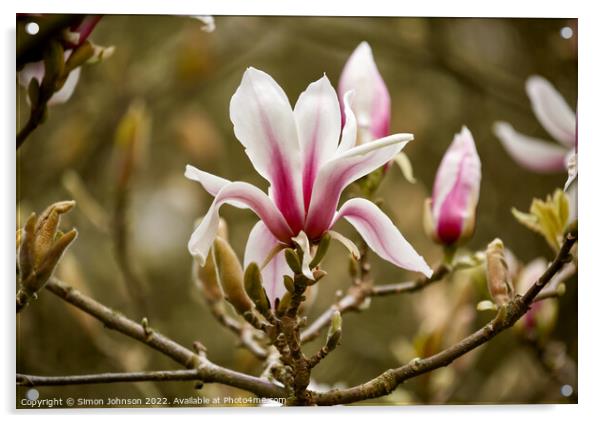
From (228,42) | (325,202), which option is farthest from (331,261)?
(325,202)

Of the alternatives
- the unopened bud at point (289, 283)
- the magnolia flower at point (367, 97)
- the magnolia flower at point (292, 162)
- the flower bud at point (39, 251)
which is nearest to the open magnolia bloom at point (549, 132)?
the magnolia flower at point (367, 97)

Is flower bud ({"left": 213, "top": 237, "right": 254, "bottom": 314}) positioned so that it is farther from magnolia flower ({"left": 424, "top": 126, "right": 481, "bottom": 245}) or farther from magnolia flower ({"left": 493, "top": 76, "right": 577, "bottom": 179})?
magnolia flower ({"left": 493, "top": 76, "right": 577, "bottom": 179})

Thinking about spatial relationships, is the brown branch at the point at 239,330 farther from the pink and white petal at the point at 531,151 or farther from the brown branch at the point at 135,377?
the pink and white petal at the point at 531,151

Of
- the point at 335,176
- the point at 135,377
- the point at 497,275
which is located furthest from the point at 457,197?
the point at 135,377

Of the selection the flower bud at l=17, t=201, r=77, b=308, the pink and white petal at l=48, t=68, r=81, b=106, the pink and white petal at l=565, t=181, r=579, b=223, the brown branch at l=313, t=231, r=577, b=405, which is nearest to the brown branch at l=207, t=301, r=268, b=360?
the brown branch at l=313, t=231, r=577, b=405

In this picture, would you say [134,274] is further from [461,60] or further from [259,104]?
[461,60]
